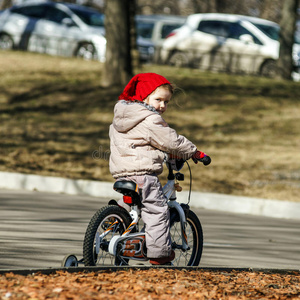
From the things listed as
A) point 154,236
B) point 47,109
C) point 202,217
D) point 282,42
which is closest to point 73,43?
point 47,109

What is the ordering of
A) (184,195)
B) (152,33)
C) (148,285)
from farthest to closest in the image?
(152,33), (184,195), (148,285)

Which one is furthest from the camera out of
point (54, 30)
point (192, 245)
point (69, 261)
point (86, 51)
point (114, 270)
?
point (54, 30)

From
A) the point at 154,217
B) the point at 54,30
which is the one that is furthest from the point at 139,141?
the point at 54,30

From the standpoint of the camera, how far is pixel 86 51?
2198cm

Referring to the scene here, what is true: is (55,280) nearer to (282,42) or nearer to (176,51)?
(282,42)

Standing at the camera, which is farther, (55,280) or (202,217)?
(202,217)

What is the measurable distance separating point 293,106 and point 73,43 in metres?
7.61

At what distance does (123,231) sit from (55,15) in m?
18.3

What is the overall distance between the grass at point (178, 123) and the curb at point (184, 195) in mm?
1081

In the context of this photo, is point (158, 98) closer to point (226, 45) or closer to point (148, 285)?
point (148, 285)

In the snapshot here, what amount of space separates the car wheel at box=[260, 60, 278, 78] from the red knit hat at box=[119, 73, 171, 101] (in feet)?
52.5

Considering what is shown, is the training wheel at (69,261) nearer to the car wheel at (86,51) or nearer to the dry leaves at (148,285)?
the dry leaves at (148,285)

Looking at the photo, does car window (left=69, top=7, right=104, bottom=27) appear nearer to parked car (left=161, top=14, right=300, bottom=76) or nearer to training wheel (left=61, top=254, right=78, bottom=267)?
parked car (left=161, top=14, right=300, bottom=76)

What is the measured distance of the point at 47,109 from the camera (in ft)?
57.1
